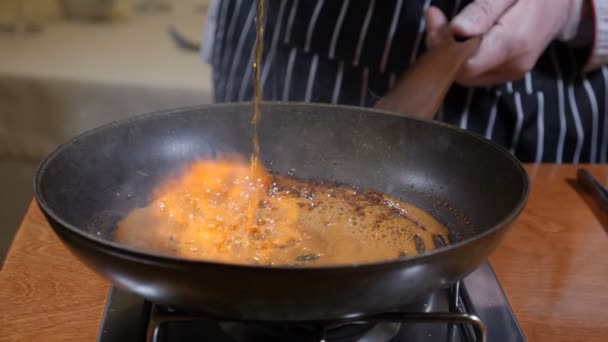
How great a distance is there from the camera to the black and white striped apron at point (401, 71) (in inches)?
45.7

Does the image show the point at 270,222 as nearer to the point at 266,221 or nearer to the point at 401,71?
the point at 266,221

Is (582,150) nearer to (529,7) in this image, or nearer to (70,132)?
(529,7)

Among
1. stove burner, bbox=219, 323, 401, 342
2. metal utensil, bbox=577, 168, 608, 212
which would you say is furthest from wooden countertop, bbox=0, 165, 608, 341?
stove burner, bbox=219, 323, 401, 342

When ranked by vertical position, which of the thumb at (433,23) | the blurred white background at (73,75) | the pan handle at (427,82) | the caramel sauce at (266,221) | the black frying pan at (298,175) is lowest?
the blurred white background at (73,75)

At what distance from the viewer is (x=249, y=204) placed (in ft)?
2.83

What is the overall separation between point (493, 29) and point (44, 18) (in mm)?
2217

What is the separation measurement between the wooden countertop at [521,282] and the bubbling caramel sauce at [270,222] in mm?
102

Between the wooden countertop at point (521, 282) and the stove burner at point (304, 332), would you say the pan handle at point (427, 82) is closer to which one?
the wooden countertop at point (521, 282)

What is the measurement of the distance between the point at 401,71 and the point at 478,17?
0.22m

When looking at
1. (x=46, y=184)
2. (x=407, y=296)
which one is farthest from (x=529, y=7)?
(x=46, y=184)

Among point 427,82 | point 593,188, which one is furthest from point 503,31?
point 593,188

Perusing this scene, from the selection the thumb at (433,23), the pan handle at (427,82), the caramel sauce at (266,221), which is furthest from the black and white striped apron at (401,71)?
the caramel sauce at (266,221)

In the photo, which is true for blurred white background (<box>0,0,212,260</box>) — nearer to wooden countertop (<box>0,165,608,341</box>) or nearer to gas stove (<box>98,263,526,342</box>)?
wooden countertop (<box>0,165,608,341</box>)

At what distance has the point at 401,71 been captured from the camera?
3.85 ft
